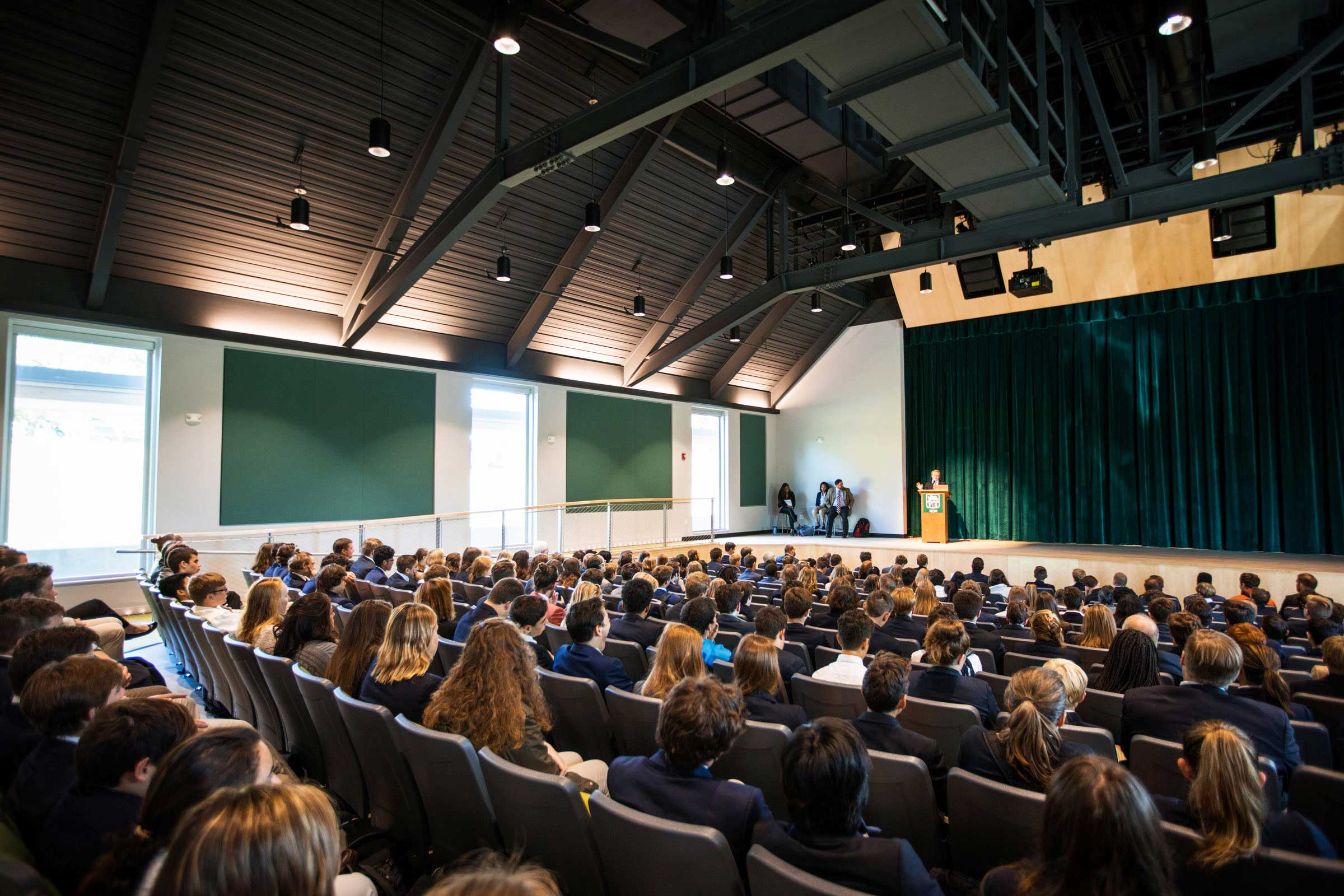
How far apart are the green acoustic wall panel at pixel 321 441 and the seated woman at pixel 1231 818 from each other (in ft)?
35.5

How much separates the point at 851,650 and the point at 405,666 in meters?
2.26

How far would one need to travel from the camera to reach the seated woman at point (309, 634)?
3.25 meters

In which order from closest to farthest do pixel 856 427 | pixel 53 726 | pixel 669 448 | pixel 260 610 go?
pixel 53 726 < pixel 260 610 < pixel 669 448 < pixel 856 427

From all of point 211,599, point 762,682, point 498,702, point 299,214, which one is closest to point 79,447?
point 299,214

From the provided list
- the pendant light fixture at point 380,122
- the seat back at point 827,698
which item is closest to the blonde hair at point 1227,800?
the seat back at point 827,698

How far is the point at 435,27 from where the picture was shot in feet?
26.5

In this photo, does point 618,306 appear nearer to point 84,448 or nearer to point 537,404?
point 537,404

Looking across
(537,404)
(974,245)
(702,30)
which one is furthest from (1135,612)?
(537,404)

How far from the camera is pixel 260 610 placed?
3.87m

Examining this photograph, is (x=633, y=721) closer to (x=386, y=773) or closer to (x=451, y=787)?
(x=451, y=787)

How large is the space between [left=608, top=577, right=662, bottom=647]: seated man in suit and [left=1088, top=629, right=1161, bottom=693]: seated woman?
2.43 meters

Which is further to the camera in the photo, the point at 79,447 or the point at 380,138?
the point at 79,447

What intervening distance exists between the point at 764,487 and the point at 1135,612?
12709 mm

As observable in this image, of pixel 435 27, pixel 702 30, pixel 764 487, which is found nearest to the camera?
pixel 702 30
